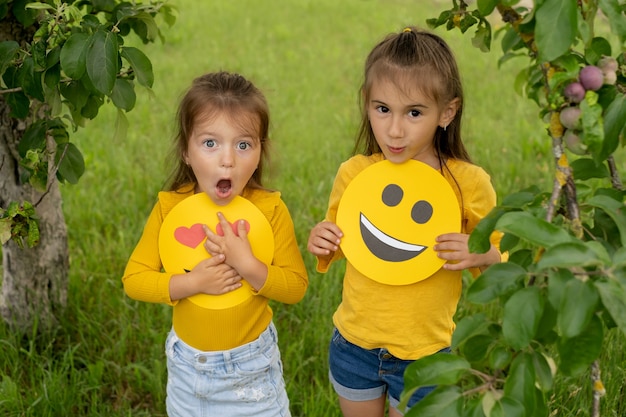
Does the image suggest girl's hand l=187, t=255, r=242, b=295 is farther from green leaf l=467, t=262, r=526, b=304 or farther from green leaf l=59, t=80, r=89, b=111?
green leaf l=467, t=262, r=526, b=304

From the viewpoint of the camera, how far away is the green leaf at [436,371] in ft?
3.66

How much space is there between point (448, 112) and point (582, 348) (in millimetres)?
879

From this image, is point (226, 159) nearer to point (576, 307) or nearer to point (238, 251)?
point (238, 251)

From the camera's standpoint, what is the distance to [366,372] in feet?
6.54

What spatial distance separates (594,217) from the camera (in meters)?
1.37

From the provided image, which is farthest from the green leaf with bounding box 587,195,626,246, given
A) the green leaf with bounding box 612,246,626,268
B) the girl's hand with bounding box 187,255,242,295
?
the girl's hand with bounding box 187,255,242,295

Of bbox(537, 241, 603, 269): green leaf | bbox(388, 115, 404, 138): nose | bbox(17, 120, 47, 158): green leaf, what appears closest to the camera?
bbox(537, 241, 603, 269): green leaf

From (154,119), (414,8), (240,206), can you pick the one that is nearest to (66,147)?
(240,206)

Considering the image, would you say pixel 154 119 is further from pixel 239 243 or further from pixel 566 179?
pixel 566 179

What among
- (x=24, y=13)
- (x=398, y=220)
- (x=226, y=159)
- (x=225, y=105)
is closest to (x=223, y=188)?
(x=226, y=159)

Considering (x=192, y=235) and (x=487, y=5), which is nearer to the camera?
(x=487, y=5)

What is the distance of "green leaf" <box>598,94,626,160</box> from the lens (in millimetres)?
1188

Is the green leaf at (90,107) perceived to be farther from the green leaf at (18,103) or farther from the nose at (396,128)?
the nose at (396,128)

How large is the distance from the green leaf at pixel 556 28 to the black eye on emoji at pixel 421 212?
727mm
